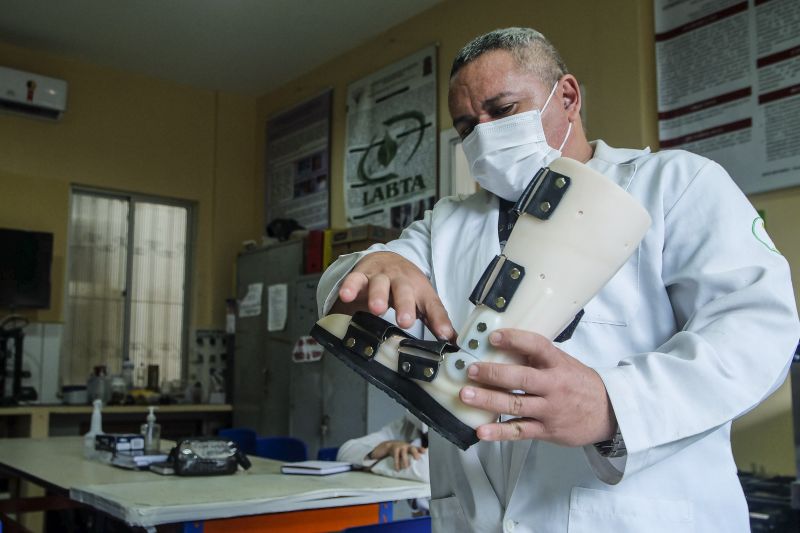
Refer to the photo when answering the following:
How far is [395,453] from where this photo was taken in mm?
2520

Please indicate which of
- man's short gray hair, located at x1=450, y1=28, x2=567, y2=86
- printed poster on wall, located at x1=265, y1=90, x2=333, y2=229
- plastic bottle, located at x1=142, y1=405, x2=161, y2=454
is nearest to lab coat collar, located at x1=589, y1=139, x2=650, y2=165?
man's short gray hair, located at x1=450, y1=28, x2=567, y2=86

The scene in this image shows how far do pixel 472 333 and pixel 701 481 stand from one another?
1.21ft

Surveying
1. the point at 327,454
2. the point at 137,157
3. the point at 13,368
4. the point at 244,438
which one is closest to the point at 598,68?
the point at 327,454

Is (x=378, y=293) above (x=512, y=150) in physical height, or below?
below

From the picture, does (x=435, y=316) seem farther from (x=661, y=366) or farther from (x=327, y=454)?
(x=327, y=454)

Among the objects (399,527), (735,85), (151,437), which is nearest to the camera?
(399,527)

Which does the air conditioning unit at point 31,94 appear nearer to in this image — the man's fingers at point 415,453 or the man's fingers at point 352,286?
the man's fingers at point 415,453

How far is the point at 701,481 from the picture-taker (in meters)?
0.91

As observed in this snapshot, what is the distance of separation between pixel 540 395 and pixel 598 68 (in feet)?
11.8

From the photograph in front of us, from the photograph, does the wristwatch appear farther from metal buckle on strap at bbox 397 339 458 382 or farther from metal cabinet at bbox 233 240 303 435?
metal cabinet at bbox 233 240 303 435

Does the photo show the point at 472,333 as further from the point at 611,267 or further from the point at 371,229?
the point at 371,229

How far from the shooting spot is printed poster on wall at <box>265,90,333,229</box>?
6049 mm

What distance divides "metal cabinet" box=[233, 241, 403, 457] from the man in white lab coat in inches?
125

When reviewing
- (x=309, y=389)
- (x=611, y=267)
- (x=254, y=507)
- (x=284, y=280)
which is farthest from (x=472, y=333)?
(x=284, y=280)
